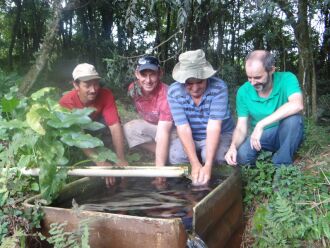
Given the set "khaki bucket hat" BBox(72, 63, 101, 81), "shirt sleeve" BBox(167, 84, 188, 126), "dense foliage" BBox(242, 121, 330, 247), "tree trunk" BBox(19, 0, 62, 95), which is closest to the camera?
"dense foliage" BBox(242, 121, 330, 247)

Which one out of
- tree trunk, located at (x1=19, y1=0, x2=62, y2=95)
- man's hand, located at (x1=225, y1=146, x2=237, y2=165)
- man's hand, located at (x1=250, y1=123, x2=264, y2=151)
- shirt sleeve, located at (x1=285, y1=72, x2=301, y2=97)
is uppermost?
tree trunk, located at (x1=19, y1=0, x2=62, y2=95)

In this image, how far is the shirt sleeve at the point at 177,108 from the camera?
12.2 ft

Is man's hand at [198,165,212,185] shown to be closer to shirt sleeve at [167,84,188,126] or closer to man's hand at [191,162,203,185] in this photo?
man's hand at [191,162,203,185]

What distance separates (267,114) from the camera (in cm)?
384

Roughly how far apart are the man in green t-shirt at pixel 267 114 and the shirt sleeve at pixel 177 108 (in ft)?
1.90

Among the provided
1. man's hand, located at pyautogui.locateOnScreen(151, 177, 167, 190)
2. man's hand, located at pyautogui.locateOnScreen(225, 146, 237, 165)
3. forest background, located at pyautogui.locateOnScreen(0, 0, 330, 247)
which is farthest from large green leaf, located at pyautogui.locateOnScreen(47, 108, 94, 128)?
man's hand, located at pyautogui.locateOnScreen(225, 146, 237, 165)

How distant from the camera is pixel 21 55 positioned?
496 inches

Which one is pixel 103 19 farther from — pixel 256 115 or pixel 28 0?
pixel 256 115

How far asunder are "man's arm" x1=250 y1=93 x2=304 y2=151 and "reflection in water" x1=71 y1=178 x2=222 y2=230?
55 cm

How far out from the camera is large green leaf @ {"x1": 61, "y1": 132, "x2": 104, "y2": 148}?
2.74 metres

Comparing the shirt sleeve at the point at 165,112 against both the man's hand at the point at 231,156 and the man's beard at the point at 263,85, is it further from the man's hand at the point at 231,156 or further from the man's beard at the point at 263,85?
the man's beard at the point at 263,85

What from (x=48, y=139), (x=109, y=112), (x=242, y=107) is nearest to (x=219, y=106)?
(x=242, y=107)

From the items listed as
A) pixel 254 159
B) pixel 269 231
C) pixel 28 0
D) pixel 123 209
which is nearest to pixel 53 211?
pixel 123 209

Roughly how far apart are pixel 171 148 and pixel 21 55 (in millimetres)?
10188
